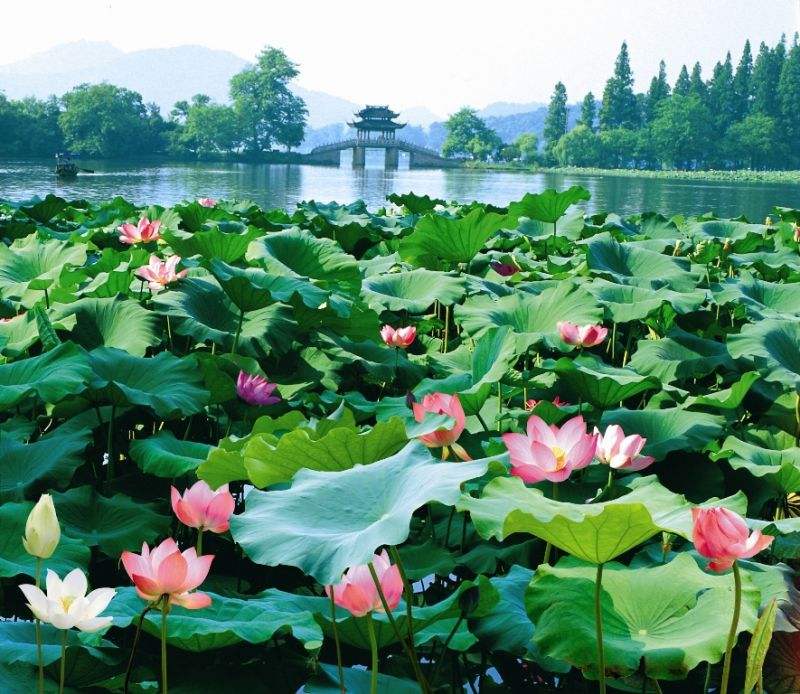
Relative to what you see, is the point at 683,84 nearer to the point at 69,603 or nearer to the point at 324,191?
the point at 324,191

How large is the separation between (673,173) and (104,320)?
206 feet

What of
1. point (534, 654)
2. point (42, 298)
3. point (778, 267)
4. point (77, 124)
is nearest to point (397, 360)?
point (42, 298)

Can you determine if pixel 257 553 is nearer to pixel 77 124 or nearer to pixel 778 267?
pixel 778 267

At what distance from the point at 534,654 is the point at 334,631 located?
0.24 m

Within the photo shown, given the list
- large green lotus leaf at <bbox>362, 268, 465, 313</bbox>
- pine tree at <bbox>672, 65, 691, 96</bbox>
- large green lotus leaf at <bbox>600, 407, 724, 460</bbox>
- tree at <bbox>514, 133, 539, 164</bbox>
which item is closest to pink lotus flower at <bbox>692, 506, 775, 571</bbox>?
large green lotus leaf at <bbox>600, 407, 724, 460</bbox>

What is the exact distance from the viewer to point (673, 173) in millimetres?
60406

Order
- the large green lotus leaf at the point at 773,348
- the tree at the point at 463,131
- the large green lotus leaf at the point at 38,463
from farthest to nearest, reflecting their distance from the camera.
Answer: the tree at the point at 463,131
the large green lotus leaf at the point at 773,348
the large green lotus leaf at the point at 38,463

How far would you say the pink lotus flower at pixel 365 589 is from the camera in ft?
2.93

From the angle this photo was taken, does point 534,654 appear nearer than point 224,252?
Yes

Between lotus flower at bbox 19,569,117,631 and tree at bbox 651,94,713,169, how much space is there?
69.6 meters

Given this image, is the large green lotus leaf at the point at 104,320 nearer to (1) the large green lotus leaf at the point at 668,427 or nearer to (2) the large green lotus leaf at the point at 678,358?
(1) the large green lotus leaf at the point at 668,427

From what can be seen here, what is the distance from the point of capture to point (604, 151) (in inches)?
2675

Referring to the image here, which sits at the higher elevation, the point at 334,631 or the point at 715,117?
the point at 715,117

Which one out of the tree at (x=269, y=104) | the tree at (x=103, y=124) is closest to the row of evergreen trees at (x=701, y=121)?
the tree at (x=269, y=104)
